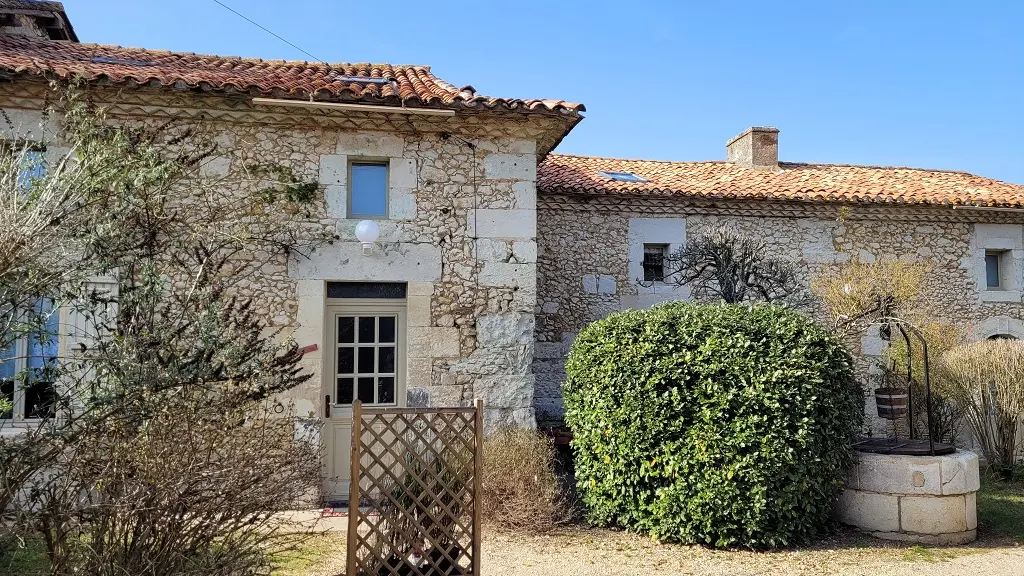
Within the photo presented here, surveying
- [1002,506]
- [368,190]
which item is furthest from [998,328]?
[368,190]

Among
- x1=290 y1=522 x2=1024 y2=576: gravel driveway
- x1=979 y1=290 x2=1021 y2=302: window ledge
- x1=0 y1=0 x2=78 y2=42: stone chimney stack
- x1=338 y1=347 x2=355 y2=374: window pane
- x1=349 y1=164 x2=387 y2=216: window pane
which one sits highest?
x1=0 y1=0 x2=78 y2=42: stone chimney stack

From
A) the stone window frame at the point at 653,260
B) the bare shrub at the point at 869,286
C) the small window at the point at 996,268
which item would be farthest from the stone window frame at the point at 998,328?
the stone window frame at the point at 653,260

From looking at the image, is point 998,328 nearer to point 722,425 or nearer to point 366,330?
point 722,425

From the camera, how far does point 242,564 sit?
137 inches

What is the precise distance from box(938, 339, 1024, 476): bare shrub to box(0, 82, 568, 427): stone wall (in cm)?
546

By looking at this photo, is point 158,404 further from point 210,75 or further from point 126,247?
point 210,75

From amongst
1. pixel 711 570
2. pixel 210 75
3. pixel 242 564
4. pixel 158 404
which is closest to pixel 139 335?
pixel 158 404

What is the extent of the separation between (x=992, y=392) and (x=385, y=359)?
7210 mm

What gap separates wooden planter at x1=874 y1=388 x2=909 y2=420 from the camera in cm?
663

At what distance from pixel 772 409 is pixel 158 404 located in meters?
4.25

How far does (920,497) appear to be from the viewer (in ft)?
19.1

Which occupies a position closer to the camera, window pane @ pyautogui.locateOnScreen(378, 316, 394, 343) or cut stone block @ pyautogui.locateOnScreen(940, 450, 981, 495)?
cut stone block @ pyautogui.locateOnScreen(940, 450, 981, 495)

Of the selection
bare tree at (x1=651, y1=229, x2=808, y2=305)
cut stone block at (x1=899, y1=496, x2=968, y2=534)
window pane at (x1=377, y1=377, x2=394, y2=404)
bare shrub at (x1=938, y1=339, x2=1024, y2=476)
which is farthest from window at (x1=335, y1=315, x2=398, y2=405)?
bare shrub at (x1=938, y1=339, x2=1024, y2=476)

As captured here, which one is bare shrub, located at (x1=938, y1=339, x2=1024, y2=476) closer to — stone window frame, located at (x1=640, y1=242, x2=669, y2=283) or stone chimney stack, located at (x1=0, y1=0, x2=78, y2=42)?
stone window frame, located at (x1=640, y1=242, x2=669, y2=283)
